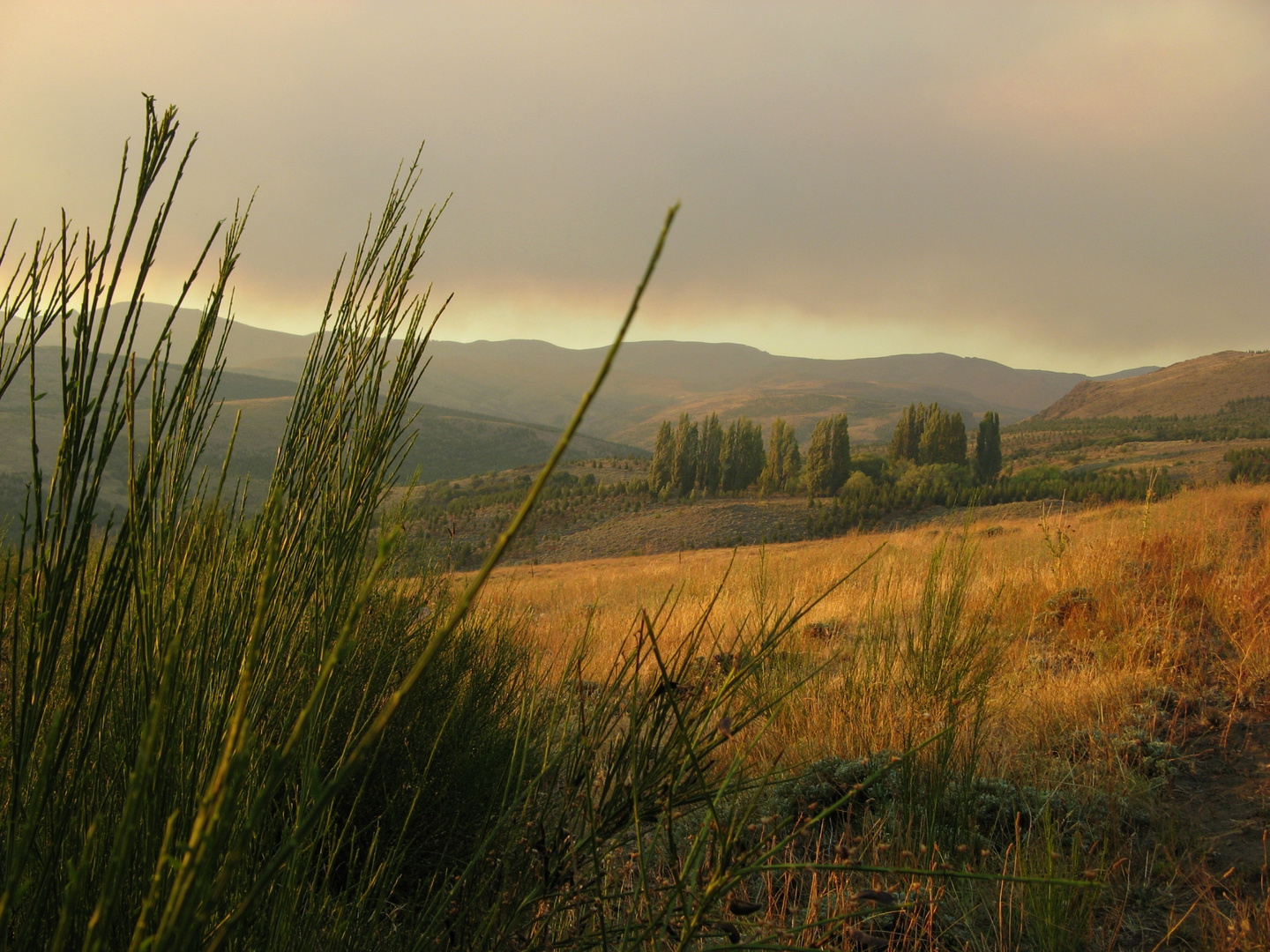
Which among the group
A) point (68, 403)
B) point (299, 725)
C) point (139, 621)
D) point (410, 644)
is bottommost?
point (410, 644)

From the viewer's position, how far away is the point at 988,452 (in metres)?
41.1

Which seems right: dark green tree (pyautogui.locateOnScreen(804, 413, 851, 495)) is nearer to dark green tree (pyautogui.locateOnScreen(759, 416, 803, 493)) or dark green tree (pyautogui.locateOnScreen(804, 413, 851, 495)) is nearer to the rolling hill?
dark green tree (pyautogui.locateOnScreen(759, 416, 803, 493))

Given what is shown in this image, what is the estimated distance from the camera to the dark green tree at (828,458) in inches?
1533

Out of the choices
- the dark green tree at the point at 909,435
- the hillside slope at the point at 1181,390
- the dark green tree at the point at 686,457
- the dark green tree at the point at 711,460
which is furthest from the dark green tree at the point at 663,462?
the hillside slope at the point at 1181,390

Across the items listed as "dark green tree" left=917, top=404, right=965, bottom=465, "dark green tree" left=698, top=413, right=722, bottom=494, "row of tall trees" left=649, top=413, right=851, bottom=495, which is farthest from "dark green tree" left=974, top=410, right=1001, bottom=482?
"dark green tree" left=698, top=413, right=722, bottom=494

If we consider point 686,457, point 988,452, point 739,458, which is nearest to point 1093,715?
point 739,458

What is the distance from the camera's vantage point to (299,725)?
39cm

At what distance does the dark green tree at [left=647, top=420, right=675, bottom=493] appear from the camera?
44.3 meters

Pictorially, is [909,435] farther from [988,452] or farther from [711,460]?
[711,460]

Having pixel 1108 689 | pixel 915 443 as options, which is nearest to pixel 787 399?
pixel 915 443

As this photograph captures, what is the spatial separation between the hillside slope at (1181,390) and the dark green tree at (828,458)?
176 ft

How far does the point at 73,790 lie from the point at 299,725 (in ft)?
2.54

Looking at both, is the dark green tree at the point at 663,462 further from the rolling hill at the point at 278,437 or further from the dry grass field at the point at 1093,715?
the dry grass field at the point at 1093,715

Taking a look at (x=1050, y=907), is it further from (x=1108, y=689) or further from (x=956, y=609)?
(x=1108, y=689)
